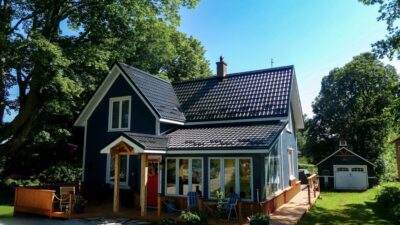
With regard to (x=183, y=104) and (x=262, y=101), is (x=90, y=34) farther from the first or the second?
(x=262, y=101)

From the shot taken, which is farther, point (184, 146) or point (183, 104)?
point (183, 104)

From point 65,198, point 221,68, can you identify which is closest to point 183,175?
point 65,198

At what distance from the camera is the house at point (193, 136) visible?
1352cm

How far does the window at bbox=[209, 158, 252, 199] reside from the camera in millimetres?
13453

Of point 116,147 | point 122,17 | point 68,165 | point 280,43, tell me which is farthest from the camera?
point 68,165

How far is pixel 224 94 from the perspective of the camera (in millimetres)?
18922

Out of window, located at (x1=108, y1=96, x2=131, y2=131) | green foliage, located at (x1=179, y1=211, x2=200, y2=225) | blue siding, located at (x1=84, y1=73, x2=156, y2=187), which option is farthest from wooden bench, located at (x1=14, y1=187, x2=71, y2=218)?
green foliage, located at (x1=179, y1=211, x2=200, y2=225)

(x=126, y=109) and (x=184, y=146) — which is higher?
(x=126, y=109)

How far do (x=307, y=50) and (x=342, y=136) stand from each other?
2986 cm

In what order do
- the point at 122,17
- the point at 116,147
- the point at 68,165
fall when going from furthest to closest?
the point at 68,165 → the point at 122,17 → the point at 116,147

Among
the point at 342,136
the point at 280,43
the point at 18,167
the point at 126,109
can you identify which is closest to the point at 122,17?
the point at 126,109

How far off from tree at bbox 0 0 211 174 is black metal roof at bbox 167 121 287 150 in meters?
7.15

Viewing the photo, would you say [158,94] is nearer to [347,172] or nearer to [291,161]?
[291,161]

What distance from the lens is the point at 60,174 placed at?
78.4 feet
